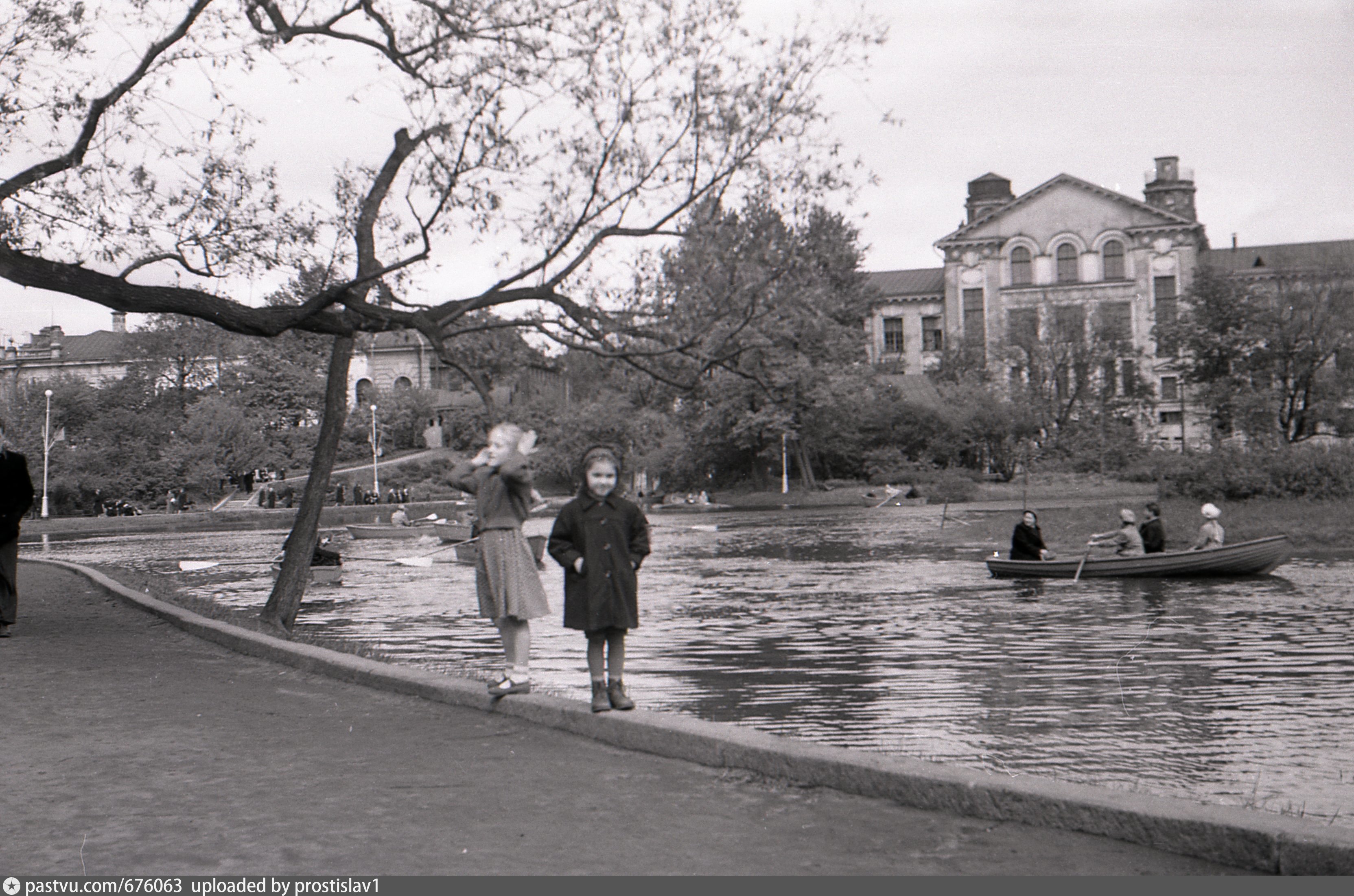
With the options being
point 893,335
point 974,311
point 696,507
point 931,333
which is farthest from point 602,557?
point 893,335

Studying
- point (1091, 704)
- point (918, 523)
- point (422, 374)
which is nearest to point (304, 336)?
point (1091, 704)

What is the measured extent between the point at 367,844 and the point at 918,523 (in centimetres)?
3890

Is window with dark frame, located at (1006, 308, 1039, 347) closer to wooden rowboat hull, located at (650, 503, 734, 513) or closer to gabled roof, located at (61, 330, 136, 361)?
wooden rowboat hull, located at (650, 503, 734, 513)

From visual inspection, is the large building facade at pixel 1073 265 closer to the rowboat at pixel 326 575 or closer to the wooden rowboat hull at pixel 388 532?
the wooden rowboat hull at pixel 388 532

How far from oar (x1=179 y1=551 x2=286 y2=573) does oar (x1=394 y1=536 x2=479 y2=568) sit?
276cm

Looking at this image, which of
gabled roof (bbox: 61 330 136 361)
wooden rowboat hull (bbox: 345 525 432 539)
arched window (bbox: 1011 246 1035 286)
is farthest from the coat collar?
gabled roof (bbox: 61 330 136 361)

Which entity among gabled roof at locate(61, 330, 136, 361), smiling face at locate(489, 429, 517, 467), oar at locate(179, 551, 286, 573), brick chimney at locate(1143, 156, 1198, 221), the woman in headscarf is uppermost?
brick chimney at locate(1143, 156, 1198, 221)

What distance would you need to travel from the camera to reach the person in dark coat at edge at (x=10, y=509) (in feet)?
40.6

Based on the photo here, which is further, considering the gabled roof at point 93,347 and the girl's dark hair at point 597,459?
the gabled roof at point 93,347

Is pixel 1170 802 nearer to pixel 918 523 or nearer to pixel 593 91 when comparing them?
pixel 593 91

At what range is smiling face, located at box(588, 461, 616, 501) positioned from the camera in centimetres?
755

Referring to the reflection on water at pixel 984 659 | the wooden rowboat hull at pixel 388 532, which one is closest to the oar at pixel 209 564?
the reflection on water at pixel 984 659

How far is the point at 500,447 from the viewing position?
8.22 metres

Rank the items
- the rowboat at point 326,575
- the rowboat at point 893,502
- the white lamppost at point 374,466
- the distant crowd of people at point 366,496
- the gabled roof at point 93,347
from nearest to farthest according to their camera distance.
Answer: the rowboat at point 326,575 → the rowboat at point 893,502 → the distant crowd of people at point 366,496 → the white lamppost at point 374,466 → the gabled roof at point 93,347
